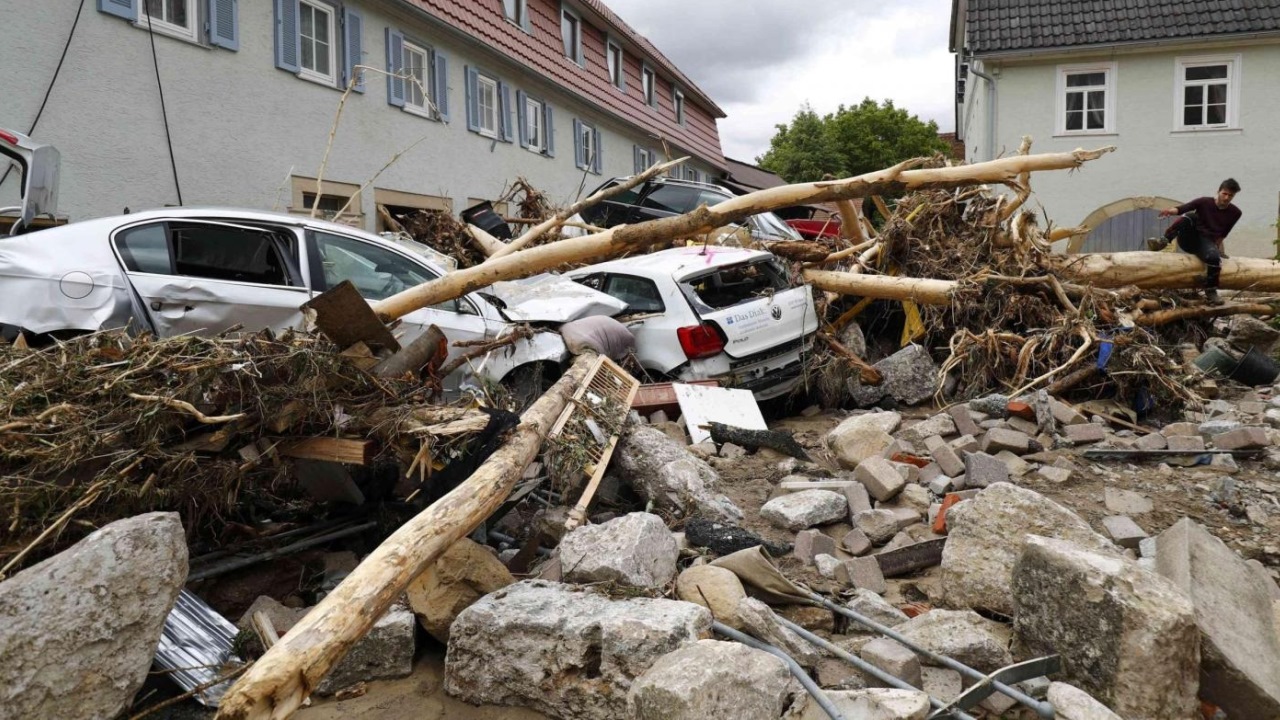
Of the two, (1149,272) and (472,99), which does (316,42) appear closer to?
(472,99)

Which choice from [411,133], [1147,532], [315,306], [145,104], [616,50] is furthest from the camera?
[616,50]

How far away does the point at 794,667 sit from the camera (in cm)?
335

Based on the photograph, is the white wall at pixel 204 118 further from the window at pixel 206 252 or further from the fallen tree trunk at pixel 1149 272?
the fallen tree trunk at pixel 1149 272

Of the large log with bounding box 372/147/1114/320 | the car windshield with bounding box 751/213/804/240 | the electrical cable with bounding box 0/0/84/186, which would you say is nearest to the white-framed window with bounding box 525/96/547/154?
the car windshield with bounding box 751/213/804/240

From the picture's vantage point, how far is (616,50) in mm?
22812

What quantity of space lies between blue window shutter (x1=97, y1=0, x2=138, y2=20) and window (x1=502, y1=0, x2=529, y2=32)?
8.83m

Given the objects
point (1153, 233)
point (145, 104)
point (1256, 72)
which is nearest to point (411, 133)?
point (145, 104)

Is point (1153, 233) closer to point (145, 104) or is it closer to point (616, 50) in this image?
point (616, 50)

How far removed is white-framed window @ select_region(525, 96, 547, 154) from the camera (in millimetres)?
17875

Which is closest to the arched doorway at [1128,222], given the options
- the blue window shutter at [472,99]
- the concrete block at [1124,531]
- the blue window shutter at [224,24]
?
the blue window shutter at [472,99]

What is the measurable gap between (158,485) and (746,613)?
2573 mm

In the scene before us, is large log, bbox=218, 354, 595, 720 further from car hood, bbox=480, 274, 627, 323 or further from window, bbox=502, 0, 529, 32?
window, bbox=502, 0, 529, 32

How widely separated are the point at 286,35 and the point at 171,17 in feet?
5.53

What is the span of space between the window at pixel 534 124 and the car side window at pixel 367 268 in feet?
37.9
